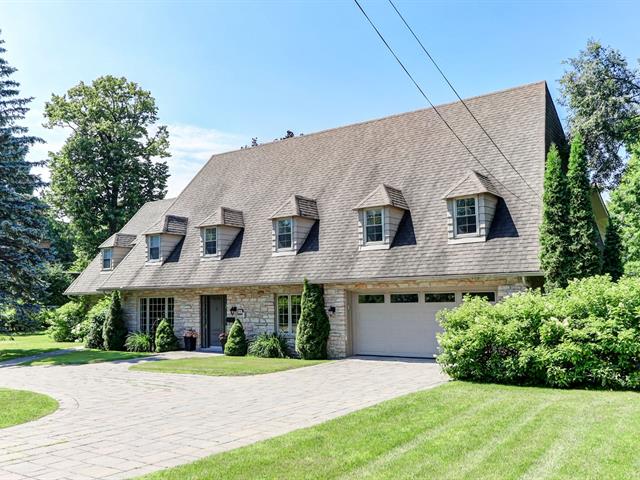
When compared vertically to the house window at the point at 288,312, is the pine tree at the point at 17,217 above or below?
above

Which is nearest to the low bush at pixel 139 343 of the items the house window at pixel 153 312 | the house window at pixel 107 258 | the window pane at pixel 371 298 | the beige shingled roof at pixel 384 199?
the house window at pixel 153 312

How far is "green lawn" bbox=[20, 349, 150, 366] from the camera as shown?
18.1m

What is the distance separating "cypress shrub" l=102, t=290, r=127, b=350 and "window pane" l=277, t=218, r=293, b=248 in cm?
829

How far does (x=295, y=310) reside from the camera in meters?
18.5

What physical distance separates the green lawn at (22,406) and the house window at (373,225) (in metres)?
10.1

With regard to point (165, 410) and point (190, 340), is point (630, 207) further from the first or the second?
point (165, 410)

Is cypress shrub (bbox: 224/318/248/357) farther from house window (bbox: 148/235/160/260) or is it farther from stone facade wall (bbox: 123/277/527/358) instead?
house window (bbox: 148/235/160/260)

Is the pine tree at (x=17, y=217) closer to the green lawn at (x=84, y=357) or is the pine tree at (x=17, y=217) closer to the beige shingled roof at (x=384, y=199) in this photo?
the green lawn at (x=84, y=357)

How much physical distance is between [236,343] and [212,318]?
316 centimetres

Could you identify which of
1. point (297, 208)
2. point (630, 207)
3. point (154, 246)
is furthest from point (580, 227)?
point (154, 246)

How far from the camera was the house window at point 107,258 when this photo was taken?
26.7 meters

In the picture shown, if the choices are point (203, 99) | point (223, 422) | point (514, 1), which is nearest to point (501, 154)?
point (514, 1)

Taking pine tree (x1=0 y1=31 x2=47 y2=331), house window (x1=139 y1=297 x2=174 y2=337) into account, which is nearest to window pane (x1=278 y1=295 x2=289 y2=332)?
house window (x1=139 y1=297 x2=174 y2=337)

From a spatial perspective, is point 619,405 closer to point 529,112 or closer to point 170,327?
point 529,112
